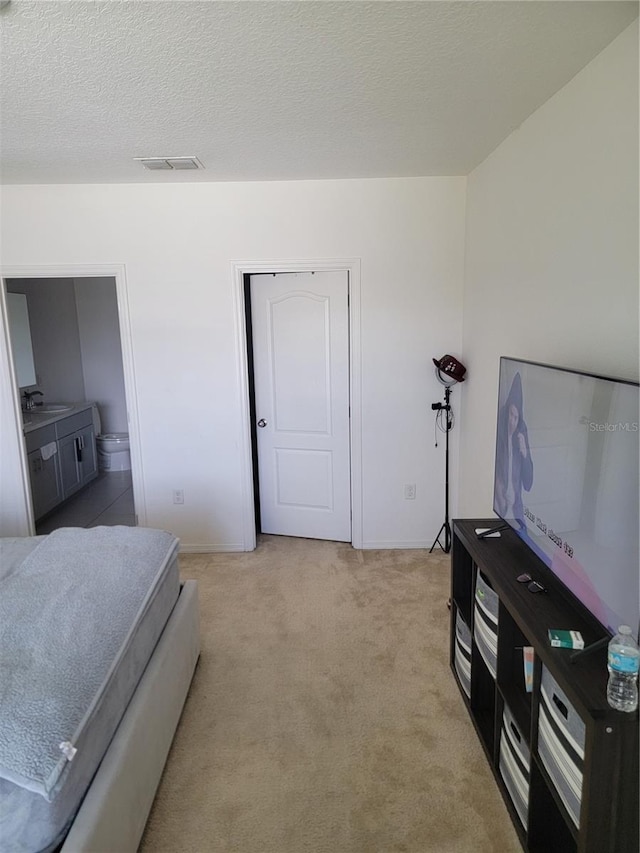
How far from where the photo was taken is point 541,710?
1460 mm

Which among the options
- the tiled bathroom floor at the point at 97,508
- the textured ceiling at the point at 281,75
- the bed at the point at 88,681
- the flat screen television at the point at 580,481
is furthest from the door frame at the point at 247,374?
the flat screen television at the point at 580,481

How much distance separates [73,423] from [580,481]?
4714 mm

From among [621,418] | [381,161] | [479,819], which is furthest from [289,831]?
[381,161]

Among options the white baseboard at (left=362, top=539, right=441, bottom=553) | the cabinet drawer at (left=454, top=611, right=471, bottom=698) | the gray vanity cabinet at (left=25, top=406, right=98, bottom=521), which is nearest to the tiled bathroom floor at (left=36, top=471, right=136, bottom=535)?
the gray vanity cabinet at (left=25, top=406, right=98, bottom=521)

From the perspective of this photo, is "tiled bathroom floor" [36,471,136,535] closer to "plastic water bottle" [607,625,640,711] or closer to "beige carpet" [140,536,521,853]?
→ "beige carpet" [140,536,521,853]

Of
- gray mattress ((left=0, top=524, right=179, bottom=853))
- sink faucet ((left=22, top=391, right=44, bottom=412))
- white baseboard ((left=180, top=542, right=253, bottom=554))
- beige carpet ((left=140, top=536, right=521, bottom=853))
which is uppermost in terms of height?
sink faucet ((left=22, top=391, right=44, bottom=412))

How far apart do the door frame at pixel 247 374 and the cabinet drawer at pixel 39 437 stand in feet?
5.85

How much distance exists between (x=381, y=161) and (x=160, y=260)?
5.13 feet

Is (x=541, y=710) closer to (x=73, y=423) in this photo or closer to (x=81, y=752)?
(x=81, y=752)

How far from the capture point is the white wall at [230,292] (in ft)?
11.1

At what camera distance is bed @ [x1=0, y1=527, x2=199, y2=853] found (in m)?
1.23

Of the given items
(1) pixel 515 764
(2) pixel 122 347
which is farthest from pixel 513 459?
(2) pixel 122 347

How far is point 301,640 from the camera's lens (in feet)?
8.93

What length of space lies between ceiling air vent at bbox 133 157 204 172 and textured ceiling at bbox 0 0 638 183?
0.27ft
